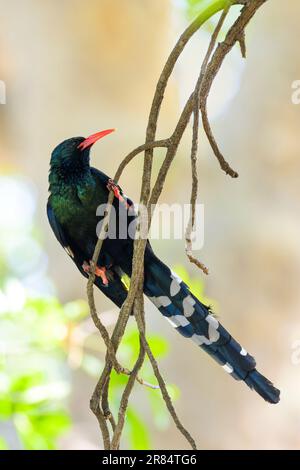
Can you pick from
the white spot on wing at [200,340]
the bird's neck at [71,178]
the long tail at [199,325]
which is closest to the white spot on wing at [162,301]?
the long tail at [199,325]

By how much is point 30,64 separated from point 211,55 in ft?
8.98

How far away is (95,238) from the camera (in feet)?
5.44

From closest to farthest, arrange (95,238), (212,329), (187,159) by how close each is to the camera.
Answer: (212,329)
(95,238)
(187,159)

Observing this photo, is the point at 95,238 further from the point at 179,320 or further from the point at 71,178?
the point at 179,320

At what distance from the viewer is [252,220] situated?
3.88 m

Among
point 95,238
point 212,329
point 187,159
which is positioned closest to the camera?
point 212,329

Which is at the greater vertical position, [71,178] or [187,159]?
[187,159]

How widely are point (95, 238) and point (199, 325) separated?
0.37m

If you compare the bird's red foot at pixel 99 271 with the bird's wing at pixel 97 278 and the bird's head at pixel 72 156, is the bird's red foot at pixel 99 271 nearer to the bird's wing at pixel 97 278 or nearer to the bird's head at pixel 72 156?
the bird's wing at pixel 97 278

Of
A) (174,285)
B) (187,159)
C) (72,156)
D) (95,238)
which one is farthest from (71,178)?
(187,159)

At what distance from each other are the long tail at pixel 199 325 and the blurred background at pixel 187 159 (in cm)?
206

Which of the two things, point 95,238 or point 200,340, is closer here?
point 200,340

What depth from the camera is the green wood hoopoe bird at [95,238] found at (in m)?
1.58
